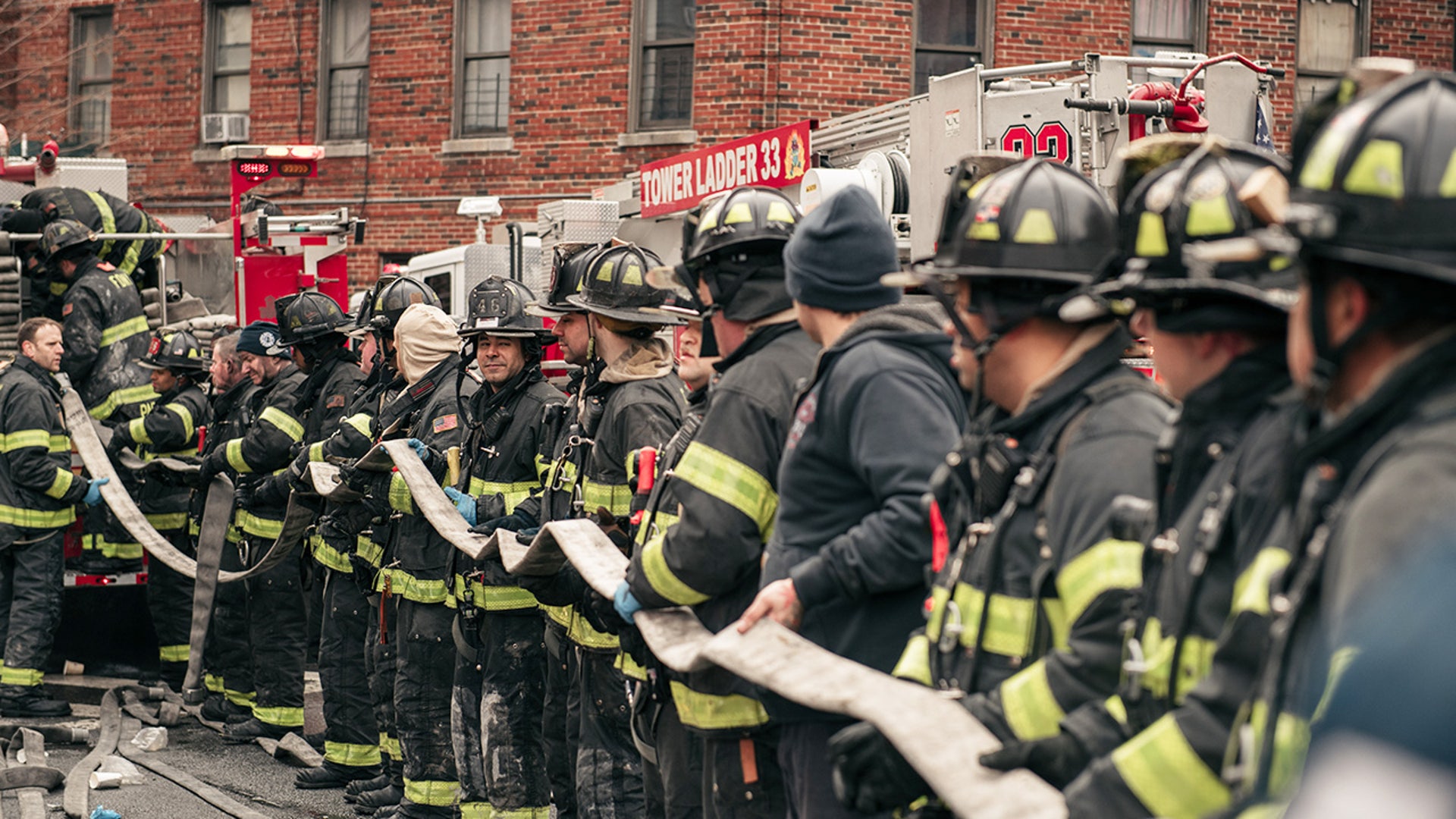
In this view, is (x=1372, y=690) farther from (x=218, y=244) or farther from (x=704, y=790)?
(x=218, y=244)

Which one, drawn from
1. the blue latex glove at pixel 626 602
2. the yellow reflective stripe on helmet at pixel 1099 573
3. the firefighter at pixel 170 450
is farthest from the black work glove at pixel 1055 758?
the firefighter at pixel 170 450

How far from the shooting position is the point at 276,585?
9766mm

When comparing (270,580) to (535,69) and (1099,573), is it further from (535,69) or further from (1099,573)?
(535,69)

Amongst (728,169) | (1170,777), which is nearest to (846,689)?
(1170,777)

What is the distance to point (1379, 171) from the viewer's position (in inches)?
73.5

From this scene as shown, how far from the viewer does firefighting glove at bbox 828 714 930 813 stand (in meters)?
2.85

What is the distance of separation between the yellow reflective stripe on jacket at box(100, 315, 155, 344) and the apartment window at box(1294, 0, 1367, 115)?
12.5m

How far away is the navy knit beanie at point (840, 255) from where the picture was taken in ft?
13.0

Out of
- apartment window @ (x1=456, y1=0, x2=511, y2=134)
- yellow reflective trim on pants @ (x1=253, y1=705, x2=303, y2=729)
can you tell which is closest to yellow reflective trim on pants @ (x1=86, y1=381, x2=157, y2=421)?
yellow reflective trim on pants @ (x1=253, y1=705, x2=303, y2=729)

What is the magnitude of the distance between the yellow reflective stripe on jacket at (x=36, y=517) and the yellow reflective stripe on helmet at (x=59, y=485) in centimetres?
12

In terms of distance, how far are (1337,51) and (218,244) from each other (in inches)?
479

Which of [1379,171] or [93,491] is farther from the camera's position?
[93,491]

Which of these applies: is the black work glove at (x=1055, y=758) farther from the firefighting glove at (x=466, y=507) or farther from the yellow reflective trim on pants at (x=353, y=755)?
the yellow reflective trim on pants at (x=353, y=755)

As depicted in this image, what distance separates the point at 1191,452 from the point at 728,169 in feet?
23.1
